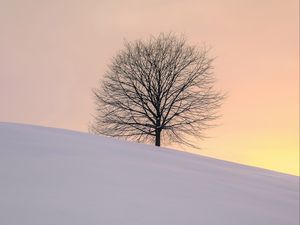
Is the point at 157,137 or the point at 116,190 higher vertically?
the point at 157,137

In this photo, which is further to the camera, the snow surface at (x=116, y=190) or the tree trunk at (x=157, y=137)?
the tree trunk at (x=157, y=137)

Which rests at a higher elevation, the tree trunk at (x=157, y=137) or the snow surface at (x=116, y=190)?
the tree trunk at (x=157, y=137)

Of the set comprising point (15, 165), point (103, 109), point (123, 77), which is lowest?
point (15, 165)

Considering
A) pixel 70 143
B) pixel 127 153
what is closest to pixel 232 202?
pixel 127 153

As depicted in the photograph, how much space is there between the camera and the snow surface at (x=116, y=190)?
10.8 feet

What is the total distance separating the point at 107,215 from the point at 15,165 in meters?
1.45

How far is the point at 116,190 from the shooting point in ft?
13.1

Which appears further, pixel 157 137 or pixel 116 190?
pixel 157 137

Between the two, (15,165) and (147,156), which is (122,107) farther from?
(15,165)

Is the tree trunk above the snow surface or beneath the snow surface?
above

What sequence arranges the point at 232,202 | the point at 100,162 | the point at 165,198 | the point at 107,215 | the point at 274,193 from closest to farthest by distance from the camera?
1. the point at 107,215
2. the point at 165,198
3. the point at 232,202
4. the point at 100,162
5. the point at 274,193

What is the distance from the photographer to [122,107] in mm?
20516

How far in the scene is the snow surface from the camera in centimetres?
330

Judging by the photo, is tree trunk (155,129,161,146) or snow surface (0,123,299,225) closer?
snow surface (0,123,299,225)
